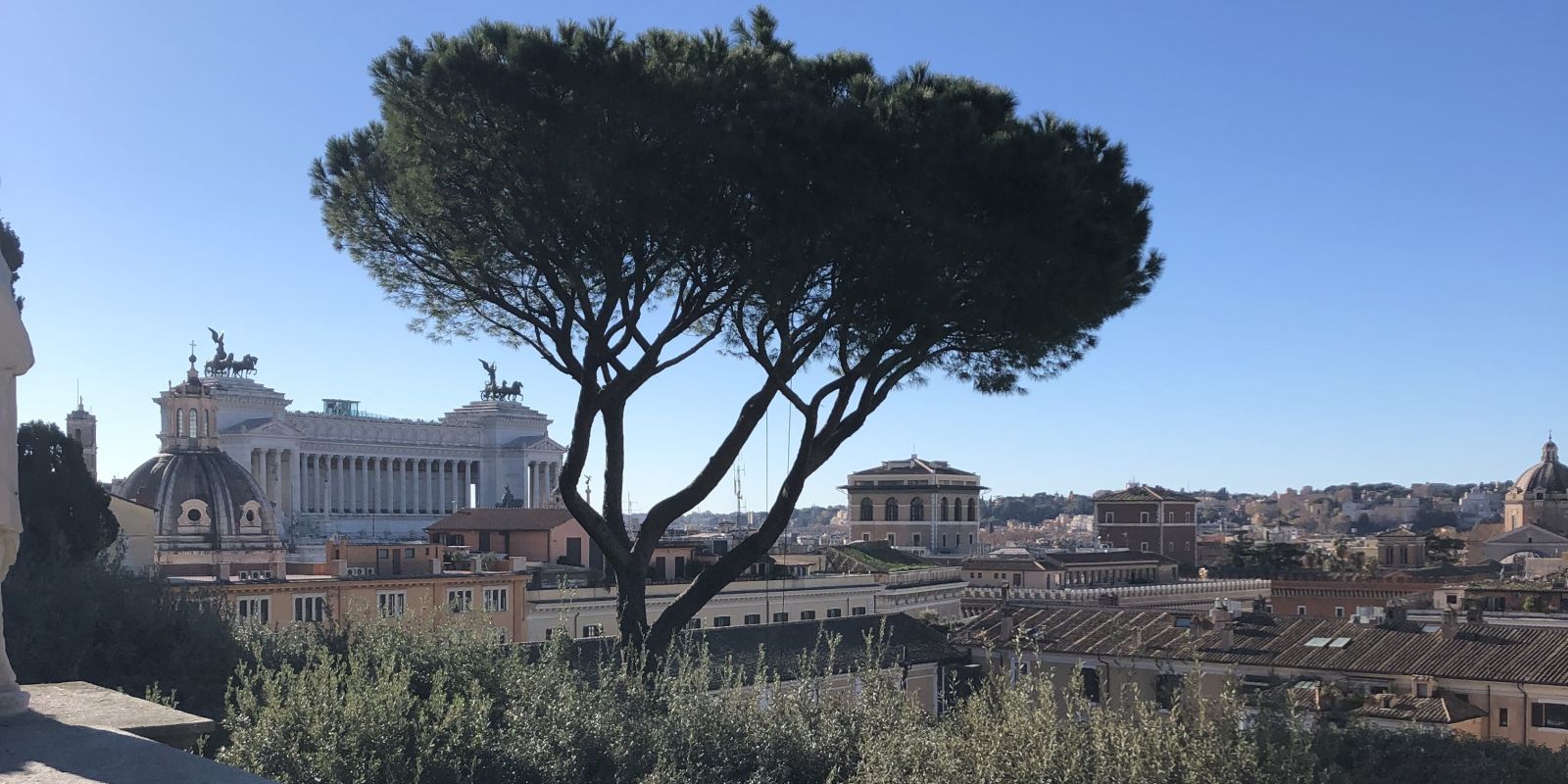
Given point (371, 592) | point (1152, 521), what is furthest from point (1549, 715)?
point (1152, 521)

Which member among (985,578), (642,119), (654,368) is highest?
(642,119)

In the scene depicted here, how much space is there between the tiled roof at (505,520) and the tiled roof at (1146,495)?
40707 mm

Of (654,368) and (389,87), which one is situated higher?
(389,87)

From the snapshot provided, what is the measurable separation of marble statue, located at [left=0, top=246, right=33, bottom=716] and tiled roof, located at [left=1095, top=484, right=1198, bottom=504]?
6692 centimetres

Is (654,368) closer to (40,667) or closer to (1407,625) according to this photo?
(40,667)

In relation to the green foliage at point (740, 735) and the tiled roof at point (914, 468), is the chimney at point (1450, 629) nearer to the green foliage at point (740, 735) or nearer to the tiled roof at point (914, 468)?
the green foliage at point (740, 735)

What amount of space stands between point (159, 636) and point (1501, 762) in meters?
8.32

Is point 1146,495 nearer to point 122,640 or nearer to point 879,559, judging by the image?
point 879,559

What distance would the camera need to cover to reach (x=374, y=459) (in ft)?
253

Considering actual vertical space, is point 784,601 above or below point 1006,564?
above

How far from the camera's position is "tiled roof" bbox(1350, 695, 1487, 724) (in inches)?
595

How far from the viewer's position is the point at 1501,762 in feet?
25.8

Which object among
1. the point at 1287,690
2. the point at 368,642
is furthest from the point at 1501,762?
the point at 368,642

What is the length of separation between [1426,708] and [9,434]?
15.1 m
